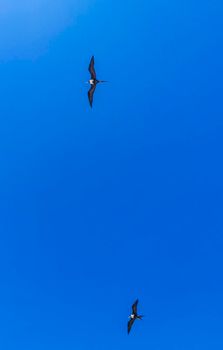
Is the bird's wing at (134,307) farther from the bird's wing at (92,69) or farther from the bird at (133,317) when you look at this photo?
the bird's wing at (92,69)

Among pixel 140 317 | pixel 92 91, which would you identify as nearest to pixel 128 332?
pixel 140 317

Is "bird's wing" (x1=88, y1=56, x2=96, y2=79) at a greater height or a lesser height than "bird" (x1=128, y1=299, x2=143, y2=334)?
greater

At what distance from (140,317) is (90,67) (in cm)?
3263

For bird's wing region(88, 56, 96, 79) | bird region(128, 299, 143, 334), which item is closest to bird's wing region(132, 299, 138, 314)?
bird region(128, 299, 143, 334)

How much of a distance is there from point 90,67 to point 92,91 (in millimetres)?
3949

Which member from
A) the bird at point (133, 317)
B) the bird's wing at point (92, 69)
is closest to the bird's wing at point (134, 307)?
the bird at point (133, 317)

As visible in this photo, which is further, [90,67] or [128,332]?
[128,332]

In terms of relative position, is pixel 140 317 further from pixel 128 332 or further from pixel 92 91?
pixel 92 91

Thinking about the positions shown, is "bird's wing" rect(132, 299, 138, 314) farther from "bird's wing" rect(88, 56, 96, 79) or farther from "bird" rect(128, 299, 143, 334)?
"bird's wing" rect(88, 56, 96, 79)

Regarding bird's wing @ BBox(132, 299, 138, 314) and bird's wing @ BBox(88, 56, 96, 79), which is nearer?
bird's wing @ BBox(88, 56, 96, 79)

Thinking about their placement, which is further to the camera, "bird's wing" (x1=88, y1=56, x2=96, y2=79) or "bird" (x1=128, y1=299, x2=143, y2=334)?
"bird" (x1=128, y1=299, x2=143, y2=334)

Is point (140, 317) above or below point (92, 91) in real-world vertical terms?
below

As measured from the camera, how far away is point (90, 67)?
61.0 m

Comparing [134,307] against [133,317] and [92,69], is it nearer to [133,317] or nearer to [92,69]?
[133,317]
